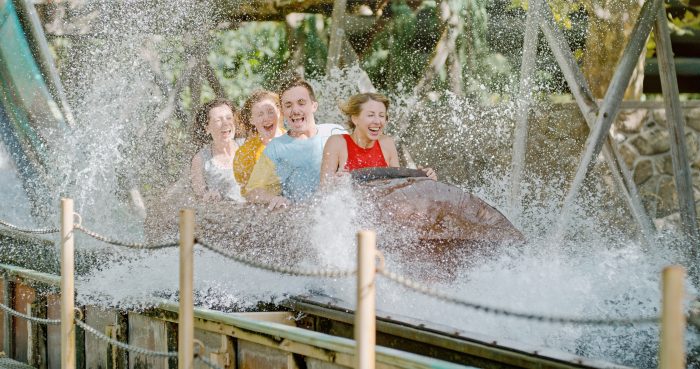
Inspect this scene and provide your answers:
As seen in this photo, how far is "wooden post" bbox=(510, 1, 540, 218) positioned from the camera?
6531mm

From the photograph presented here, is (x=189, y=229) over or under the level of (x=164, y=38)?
under

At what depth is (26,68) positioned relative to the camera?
7293mm

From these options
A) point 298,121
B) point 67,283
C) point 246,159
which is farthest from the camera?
point 246,159

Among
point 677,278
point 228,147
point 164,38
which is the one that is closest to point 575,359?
point 677,278

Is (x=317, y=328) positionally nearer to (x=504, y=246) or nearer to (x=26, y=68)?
(x=504, y=246)

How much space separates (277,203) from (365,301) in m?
2.39

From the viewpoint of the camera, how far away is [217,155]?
6176 millimetres

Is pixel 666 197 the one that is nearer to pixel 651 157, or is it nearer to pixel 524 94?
pixel 651 157

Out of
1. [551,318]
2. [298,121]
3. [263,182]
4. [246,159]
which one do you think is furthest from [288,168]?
[551,318]

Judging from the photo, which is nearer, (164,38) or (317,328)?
(317,328)

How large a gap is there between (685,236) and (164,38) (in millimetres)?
4878

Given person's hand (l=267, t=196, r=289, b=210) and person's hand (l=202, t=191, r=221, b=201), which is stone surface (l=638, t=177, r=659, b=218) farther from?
person's hand (l=267, t=196, r=289, b=210)

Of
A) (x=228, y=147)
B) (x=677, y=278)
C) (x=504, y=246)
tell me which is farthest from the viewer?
(x=228, y=147)

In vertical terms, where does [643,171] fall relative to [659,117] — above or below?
below
